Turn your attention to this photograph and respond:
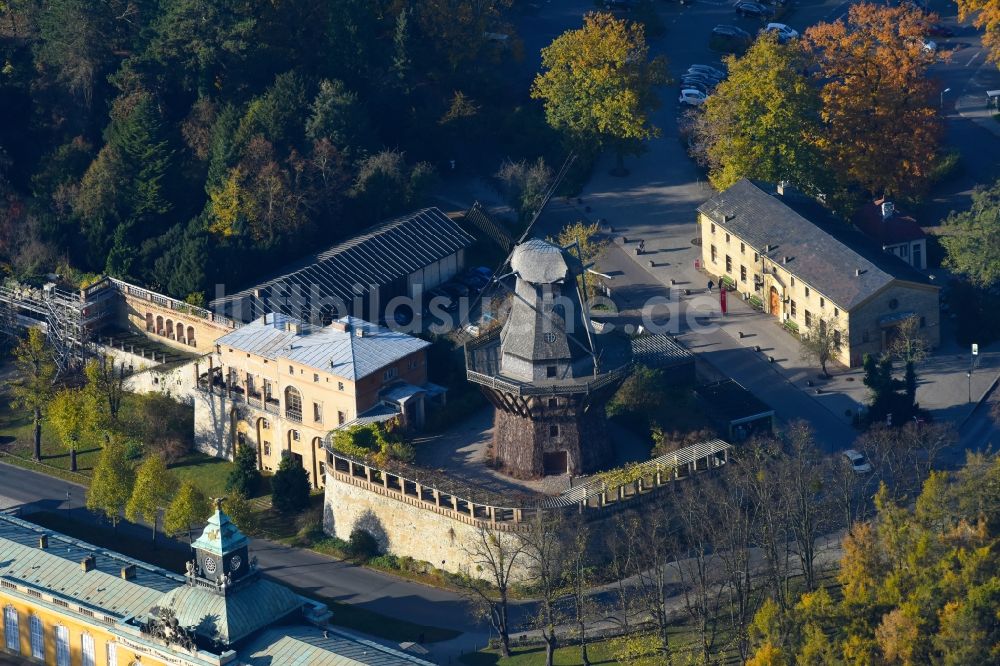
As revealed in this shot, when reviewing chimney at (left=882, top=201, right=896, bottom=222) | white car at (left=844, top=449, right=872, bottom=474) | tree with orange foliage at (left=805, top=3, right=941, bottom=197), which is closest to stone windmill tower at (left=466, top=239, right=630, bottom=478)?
white car at (left=844, top=449, right=872, bottom=474)

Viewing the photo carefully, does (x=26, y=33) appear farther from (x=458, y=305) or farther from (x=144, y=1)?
(x=458, y=305)

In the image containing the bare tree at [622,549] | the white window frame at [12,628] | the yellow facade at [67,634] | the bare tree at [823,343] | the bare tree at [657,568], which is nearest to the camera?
the yellow facade at [67,634]

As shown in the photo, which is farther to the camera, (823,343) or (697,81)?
(697,81)

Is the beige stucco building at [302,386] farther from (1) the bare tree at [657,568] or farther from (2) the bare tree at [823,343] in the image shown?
(2) the bare tree at [823,343]

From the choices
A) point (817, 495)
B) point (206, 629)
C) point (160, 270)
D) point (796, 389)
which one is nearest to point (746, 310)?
point (796, 389)

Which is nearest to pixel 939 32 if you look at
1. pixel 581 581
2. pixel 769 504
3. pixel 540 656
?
pixel 769 504

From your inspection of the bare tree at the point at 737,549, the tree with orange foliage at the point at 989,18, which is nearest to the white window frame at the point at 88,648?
the bare tree at the point at 737,549

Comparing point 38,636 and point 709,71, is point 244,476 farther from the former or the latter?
point 709,71
